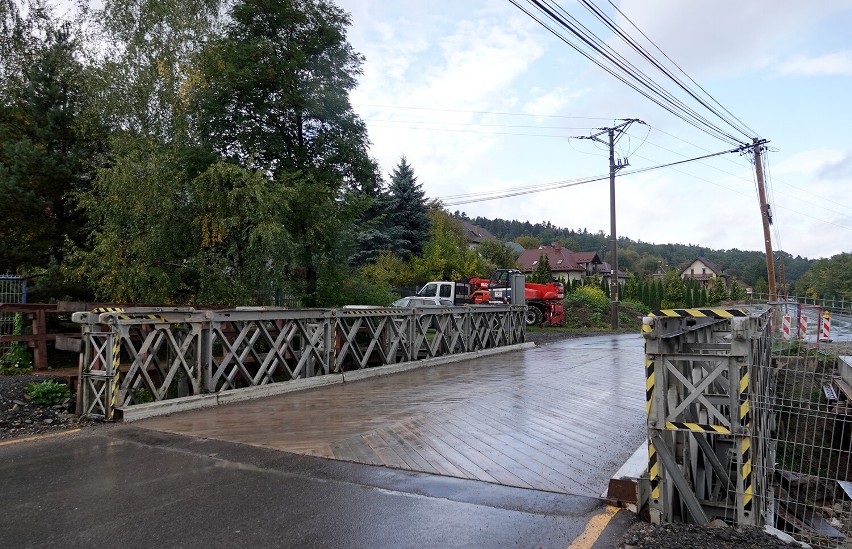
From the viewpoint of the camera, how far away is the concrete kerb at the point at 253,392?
789 centimetres

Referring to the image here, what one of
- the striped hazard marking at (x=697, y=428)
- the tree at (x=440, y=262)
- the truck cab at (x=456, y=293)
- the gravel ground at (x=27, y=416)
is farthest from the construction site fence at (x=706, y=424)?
the tree at (x=440, y=262)

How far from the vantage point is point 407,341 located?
13266mm

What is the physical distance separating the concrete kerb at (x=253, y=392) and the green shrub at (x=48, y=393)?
4.67 ft

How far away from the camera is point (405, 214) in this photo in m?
36.8

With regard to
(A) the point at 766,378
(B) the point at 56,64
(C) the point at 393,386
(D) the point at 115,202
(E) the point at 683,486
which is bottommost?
(C) the point at 393,386

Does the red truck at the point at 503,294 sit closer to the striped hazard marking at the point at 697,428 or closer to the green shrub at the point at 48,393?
the green shrub at the point at 48,393

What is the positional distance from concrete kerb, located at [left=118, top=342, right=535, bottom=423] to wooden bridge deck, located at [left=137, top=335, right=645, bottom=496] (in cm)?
23

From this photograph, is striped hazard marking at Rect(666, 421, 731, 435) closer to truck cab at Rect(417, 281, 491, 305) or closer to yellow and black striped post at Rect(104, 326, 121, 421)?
yellow and black striped post at Rect(104, 326, 121, 421)

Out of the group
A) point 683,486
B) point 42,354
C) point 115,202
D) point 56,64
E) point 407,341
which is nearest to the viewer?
point 683,486

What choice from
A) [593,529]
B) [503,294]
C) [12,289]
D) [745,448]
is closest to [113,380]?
[593,529]

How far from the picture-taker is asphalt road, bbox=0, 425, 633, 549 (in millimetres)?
3965

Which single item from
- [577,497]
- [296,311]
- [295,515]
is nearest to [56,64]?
[296,311]

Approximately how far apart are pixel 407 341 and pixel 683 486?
939 cm

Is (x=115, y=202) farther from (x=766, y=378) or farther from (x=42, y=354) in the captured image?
(x=766, y=378)
